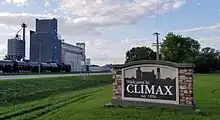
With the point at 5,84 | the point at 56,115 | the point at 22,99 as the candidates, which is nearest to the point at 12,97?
the point at 22,99

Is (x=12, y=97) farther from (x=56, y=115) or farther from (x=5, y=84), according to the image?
(x=56, y=115)

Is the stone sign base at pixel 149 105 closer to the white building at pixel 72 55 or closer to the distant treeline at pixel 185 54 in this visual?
the distant treeline at pixel 185 54

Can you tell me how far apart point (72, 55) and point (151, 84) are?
111 m

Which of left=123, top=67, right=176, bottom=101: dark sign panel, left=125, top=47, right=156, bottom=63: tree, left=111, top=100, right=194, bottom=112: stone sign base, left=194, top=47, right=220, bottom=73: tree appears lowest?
left=111, top=100, right=194, bottom=112: stone sign base

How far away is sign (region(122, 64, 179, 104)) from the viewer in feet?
37.2

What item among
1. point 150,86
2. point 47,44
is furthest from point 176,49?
point 150,86

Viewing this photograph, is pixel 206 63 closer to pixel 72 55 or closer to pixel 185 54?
pixel 185 54

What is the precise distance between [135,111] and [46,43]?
9692cm

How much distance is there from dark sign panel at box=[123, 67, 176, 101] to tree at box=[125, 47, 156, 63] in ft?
393

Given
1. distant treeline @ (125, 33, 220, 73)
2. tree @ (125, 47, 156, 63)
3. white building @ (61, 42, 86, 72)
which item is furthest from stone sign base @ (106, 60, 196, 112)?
tree @ (125, 47, 156, 63)

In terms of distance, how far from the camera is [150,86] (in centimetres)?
1177

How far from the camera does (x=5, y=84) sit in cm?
2689

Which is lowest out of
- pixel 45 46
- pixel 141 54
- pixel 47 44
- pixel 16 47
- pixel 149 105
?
pixel 149 105

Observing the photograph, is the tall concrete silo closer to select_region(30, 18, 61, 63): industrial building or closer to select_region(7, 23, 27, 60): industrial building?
select_region(7, 23, 27, 60): industrial building
